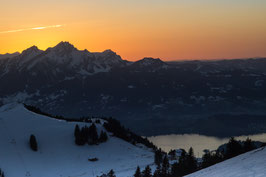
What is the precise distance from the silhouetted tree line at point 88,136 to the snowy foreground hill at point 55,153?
2074mm

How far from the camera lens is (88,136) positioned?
121 metres

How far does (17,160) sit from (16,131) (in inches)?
1007

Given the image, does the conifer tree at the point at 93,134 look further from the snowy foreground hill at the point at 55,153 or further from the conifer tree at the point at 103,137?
the snowy foreground hill at the point at 55,153

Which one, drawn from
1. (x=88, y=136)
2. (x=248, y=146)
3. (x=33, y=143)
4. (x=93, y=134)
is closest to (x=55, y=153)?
(x=33, y=143)

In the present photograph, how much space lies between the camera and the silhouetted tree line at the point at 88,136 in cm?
11781

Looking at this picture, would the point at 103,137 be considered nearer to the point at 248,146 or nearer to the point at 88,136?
the point at 88,136

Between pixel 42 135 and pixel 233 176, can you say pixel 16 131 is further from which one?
pixel 233 176

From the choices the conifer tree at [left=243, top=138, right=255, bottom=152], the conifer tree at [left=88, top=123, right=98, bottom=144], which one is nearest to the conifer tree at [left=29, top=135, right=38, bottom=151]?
the conifer tree at [left=88, top=123, right=98, bottom=144]

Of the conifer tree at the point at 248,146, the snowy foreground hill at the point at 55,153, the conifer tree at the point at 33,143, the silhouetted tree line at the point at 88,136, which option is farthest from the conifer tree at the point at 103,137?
the conifer tree at the point at 248,146

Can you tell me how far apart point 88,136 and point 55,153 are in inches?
656

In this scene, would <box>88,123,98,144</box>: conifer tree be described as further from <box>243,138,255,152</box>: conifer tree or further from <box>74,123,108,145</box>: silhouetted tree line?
<box>243,138,255,152</box>: conifer tree

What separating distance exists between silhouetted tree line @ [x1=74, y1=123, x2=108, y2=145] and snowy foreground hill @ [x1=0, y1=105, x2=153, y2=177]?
6.81ft

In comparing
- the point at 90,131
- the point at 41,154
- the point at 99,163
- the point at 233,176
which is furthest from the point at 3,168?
the point at 233,176

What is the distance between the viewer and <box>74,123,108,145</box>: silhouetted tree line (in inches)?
4638
